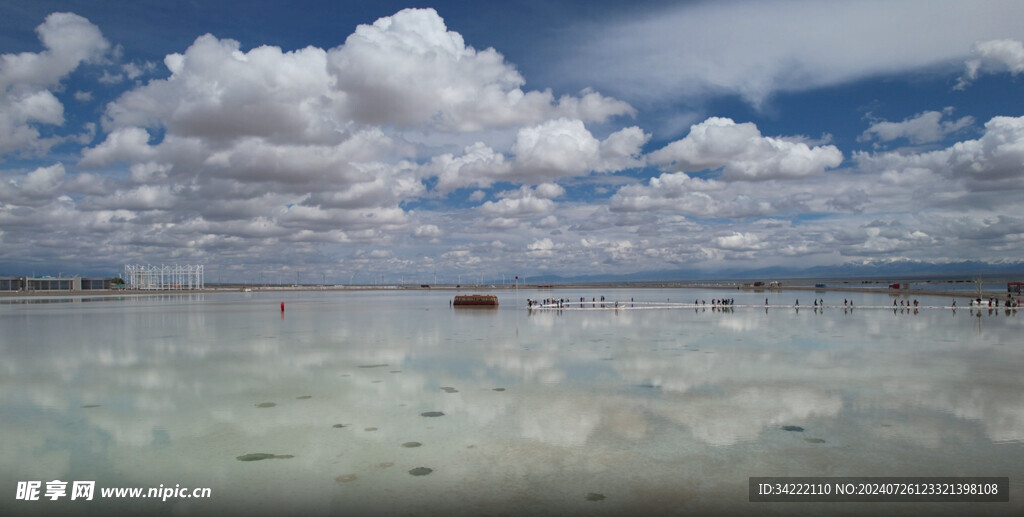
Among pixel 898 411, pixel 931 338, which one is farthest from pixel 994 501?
pixel 931 338

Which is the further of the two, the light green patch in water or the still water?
the light green patch in water

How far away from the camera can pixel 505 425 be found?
12.6m

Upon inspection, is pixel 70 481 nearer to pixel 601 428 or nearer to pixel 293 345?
pixel 601 428

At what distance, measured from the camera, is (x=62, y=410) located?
14461 mm

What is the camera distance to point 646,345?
26469 mm

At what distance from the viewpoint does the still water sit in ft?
28.6

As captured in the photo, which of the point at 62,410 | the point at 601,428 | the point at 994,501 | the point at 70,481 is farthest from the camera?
the point at 62,410

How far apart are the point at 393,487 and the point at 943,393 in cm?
1437

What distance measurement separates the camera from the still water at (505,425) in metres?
8.73

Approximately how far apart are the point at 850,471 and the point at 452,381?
35.6ft

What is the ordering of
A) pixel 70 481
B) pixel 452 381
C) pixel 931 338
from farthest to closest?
pixel 931 338 → pixel 452 381 → pixel 70 481

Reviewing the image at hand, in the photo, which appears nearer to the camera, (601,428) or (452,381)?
(601,428)

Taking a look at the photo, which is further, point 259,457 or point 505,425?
point 505,425

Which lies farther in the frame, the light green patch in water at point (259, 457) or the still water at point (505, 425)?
the light green patch in water at point (259, 457)
